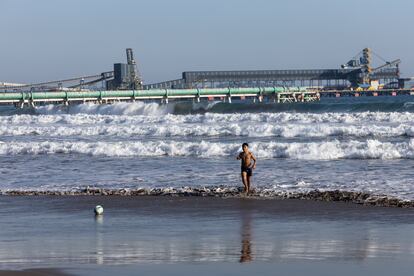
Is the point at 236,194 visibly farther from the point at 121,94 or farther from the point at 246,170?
the point at 121,94

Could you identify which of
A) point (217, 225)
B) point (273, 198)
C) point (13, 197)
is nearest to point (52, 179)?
point (13, 197)

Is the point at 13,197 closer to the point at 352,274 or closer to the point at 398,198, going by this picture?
the point at 398,198

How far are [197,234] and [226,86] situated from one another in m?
119

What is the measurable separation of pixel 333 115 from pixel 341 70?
87536 mm

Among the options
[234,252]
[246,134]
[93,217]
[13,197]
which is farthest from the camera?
[246,134]

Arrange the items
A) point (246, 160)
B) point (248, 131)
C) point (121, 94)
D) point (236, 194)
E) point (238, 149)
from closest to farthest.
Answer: point (236, 194), point (246, 160), point (238, 149), point (248, 131), point (121, 94)

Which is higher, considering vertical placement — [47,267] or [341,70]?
[341,70]

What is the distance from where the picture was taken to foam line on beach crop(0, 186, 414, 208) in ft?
56.8

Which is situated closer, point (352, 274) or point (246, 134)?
point (352, 274)

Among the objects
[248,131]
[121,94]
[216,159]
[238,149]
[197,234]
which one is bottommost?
[197,234]

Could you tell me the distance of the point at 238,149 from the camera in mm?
30844

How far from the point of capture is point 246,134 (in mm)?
43031

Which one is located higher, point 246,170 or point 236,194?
point 246,170

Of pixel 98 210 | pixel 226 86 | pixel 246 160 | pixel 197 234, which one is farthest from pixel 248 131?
pixel 226 86
